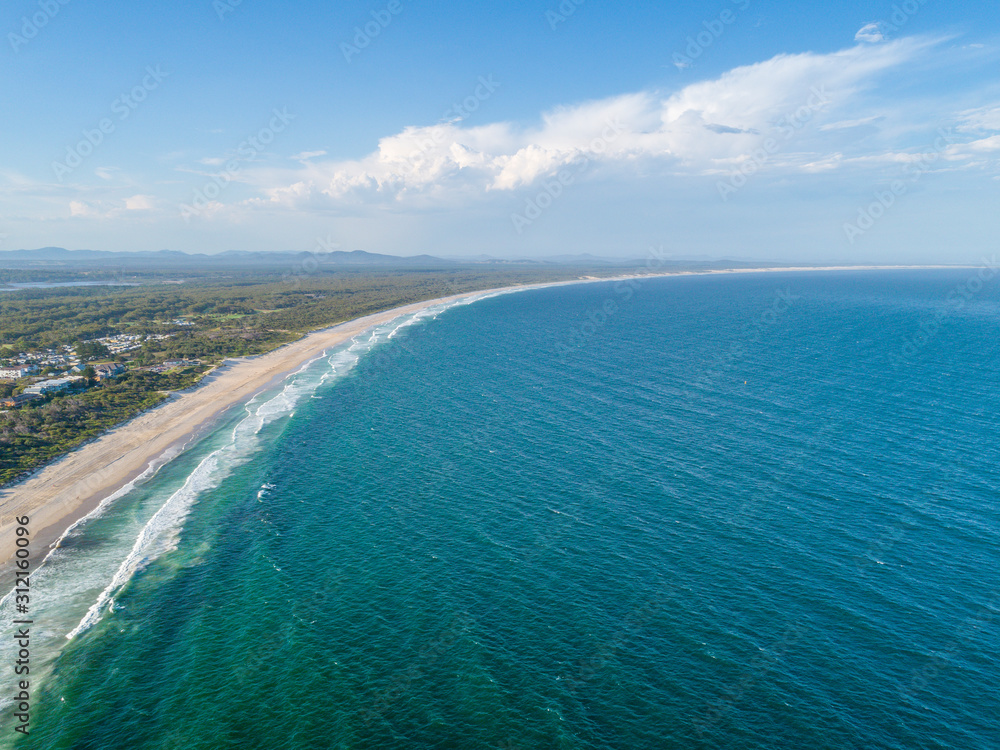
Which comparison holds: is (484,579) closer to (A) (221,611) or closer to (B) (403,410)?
(A) (221,611)

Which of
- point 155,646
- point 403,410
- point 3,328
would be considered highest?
point 3,328

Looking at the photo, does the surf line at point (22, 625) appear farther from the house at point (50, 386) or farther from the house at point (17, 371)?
the house at point (17, 371)

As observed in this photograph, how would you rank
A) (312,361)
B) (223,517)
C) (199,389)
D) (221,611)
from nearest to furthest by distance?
(221,611)
(223,517)
(199,389)
(312,361)

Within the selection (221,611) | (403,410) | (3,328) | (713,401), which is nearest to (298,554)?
(221,611)

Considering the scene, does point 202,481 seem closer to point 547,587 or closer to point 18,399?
point 547,587

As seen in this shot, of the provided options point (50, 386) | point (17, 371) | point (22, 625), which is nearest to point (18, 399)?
point (50, 386)

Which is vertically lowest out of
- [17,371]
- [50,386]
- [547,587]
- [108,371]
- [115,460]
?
[547,587]

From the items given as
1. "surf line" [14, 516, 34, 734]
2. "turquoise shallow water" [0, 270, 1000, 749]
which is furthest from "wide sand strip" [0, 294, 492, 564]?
"turquoise shallow water" [0, 270, 1000, 749]
